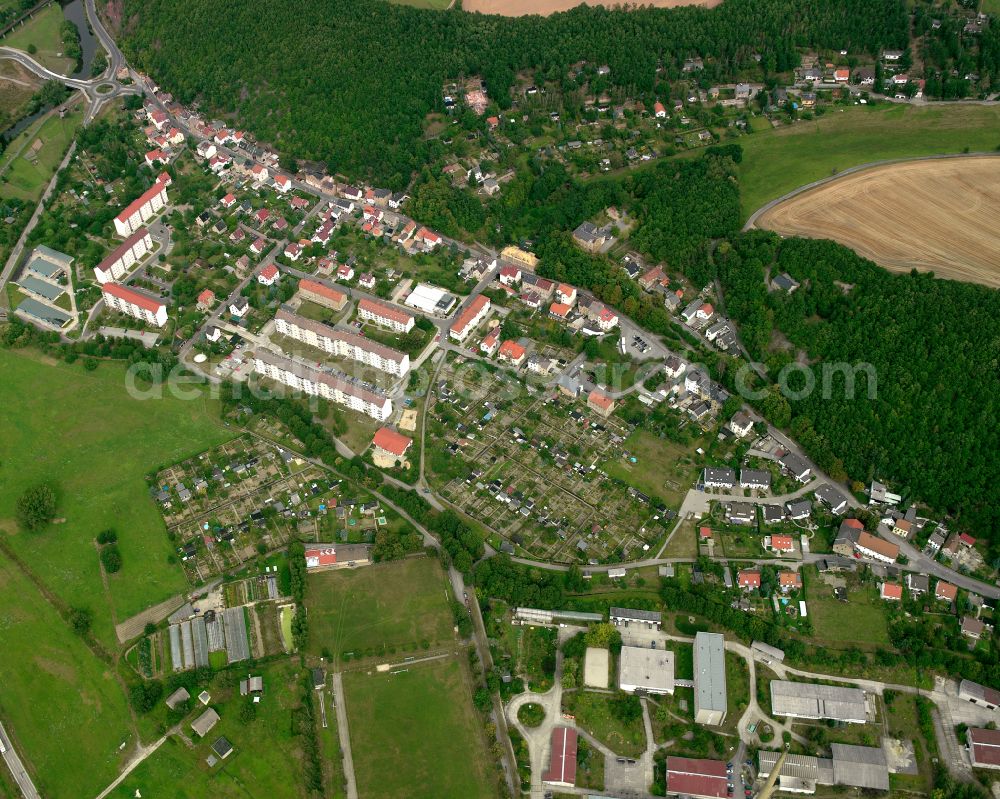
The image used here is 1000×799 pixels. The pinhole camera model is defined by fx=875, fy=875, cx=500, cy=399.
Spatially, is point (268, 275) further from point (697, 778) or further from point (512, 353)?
point (697, 778)

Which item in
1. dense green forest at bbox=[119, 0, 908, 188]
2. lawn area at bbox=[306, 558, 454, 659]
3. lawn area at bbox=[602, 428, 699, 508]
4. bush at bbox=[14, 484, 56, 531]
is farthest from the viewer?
dense green forest at bbox=[119, 0, 908, 188]

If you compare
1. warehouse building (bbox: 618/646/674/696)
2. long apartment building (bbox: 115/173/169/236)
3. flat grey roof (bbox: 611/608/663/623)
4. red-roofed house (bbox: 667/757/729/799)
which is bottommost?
red-roofed house (bbox: 667/757/729/799)

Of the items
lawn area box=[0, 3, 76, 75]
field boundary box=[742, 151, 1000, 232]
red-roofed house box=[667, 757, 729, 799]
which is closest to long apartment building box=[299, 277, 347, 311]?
field boundary box=[742, 151, 1000, 232]

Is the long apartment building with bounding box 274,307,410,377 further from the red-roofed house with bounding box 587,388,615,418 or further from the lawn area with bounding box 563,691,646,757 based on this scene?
the lawn area with bounding box 563,691,646,757

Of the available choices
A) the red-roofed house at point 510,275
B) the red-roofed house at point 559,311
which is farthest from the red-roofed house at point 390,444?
the red-roofed house at point 510,275

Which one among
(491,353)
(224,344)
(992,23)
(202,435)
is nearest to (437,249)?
(491,353)

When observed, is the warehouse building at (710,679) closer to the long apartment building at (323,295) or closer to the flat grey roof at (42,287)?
the long apartment building at (323,295)
